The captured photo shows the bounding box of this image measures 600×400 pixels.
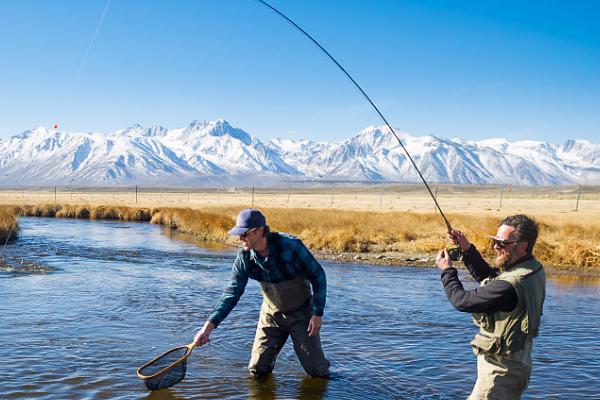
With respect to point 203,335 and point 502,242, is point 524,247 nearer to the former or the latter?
point 502,242

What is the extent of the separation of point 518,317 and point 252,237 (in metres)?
2.41

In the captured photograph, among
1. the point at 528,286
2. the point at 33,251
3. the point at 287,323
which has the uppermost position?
the point at 528,286

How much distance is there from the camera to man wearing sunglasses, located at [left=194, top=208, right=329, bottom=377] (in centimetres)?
578

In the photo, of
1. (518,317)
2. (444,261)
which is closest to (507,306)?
(518,317)

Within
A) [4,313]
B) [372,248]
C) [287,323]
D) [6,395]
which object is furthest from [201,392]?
[372,248]

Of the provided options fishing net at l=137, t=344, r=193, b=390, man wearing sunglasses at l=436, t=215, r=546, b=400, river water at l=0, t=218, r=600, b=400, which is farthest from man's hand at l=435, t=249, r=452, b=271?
river water at l=0, t=218, r=600, b=400

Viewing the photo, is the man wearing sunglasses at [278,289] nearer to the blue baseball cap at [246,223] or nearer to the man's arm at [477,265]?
the blue baseball cap at [246,223]

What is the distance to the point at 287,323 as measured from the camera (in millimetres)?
6316

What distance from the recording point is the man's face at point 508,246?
4.30 m

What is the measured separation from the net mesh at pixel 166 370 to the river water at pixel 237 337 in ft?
1.57

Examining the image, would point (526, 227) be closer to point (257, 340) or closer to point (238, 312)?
point (257, 340)

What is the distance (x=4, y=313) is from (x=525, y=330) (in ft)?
29.4

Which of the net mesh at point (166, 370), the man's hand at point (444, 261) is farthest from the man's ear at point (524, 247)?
the net mesh at point (166, 370)

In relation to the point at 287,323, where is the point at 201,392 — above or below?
below
